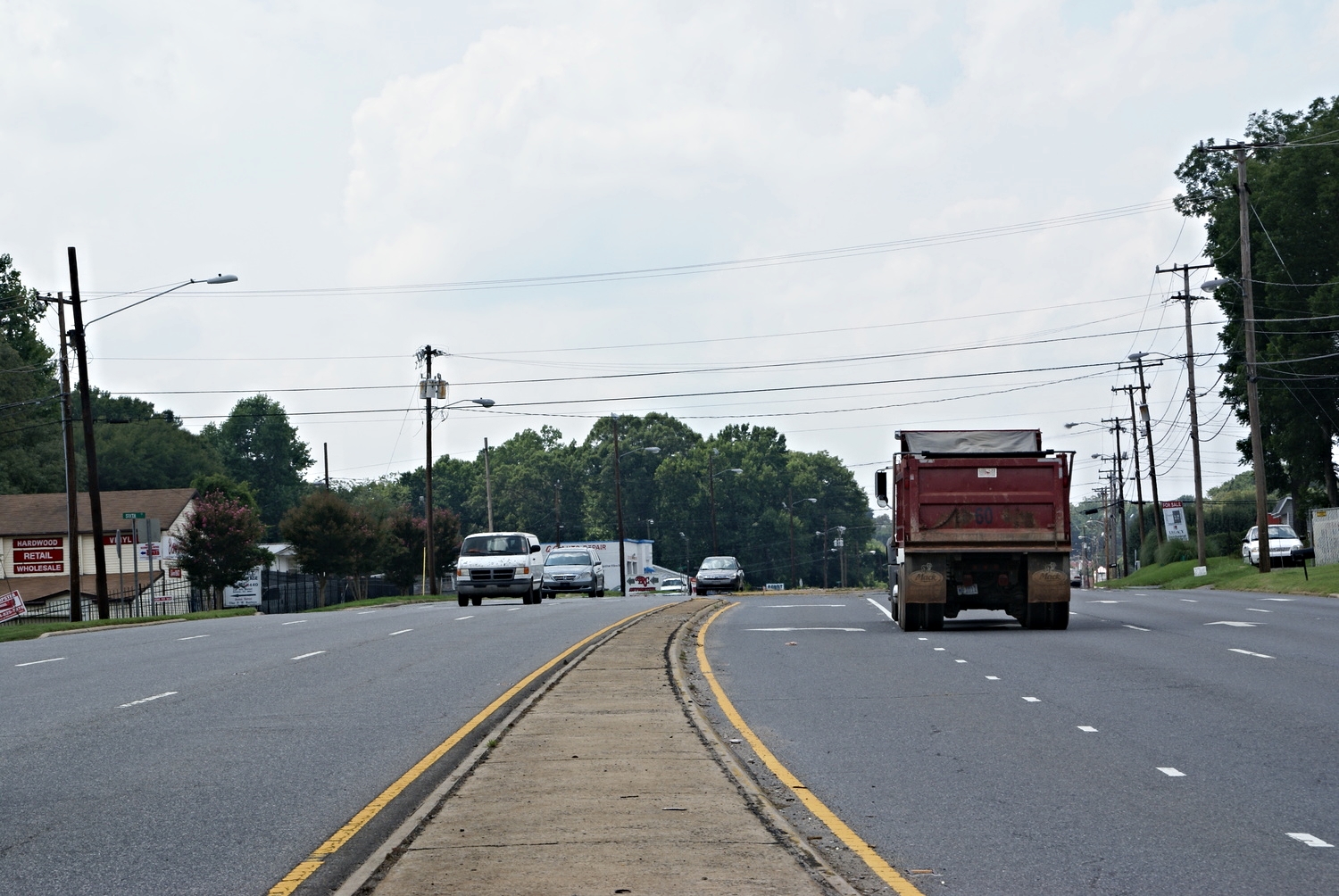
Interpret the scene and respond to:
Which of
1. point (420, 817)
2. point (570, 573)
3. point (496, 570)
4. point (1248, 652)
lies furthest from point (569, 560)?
point (420, 817)

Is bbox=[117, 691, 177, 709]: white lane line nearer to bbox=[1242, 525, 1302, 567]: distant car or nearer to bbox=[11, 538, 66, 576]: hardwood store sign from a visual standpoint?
bbox=[11, 538, 66, 576]: hardwood store sign

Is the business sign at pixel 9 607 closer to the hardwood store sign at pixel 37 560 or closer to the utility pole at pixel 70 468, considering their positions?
the utility pole at pixel 70 468

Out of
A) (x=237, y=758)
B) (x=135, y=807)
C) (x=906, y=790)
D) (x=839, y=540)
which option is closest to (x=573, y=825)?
(x=906, y=790)

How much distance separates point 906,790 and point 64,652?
1743 cm

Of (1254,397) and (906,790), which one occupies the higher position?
(1254,397)

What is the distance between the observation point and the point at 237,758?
10766 millimetres

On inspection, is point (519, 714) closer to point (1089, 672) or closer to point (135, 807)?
point (135, 807)

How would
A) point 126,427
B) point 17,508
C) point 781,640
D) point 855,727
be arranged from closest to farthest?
point 855,727
point 781,640
point 17,508
point 126,427

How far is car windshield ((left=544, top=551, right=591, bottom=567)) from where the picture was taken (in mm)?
52875

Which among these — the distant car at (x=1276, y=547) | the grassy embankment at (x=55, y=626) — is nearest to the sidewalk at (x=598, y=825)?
the grassy embankment at (x=55, y=626)

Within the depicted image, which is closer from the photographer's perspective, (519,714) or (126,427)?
(519,714)

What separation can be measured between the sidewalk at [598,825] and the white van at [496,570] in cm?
2864

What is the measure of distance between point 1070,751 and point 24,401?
72.2 metres

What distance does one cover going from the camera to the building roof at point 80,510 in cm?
6538
